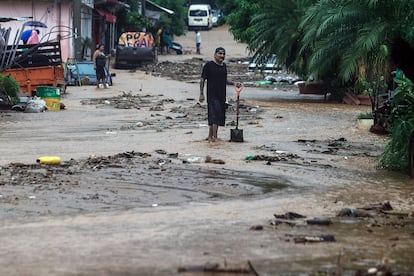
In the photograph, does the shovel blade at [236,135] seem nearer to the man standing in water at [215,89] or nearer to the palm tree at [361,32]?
the man standing in water at [215,89]

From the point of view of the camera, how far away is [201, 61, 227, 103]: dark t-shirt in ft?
53.4

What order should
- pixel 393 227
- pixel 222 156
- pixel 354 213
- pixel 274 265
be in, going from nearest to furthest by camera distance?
pixel 274 265 < pixel 393 227 < pixel 354 213 < pixel 222 156

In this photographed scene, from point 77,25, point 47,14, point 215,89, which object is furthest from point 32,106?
point 77,25

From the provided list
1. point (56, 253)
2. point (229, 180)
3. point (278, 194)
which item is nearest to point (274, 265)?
point (56, 253)

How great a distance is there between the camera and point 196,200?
10766 millimetres

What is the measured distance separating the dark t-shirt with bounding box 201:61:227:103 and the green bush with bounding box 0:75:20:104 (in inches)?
334

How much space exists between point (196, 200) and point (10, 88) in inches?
546

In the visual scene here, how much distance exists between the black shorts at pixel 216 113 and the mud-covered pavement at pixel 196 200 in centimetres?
41

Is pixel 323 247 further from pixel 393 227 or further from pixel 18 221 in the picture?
pixel 18 221

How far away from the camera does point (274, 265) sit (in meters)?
7.52

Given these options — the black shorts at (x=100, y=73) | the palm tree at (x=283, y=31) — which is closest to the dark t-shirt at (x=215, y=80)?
the palm tree at (x=283, y=31)

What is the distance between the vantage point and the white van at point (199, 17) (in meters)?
68.5

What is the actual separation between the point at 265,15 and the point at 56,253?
74.6 feet

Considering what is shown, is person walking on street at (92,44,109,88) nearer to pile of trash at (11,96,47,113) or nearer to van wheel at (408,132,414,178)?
pile of trash at (11,96,47,113)
